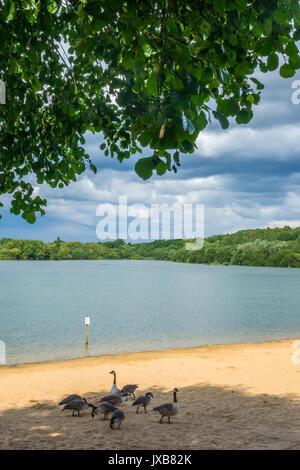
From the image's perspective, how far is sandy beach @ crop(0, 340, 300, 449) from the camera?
7.89m

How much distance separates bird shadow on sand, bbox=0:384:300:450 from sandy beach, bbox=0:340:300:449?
0.06 feet

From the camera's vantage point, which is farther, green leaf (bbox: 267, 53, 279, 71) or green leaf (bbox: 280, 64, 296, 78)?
green leaf (bbox: 267, 53, 279, 71)

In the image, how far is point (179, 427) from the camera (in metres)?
8.77

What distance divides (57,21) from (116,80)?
304 centimetres

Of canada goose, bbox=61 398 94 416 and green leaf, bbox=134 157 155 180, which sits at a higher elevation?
green leaf, bbox=134 157 155 180

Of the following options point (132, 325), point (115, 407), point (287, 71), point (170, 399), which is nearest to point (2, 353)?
point (132, 325)

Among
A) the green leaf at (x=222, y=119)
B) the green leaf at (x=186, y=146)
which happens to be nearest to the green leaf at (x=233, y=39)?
the green leaf at (x=222, y=119)

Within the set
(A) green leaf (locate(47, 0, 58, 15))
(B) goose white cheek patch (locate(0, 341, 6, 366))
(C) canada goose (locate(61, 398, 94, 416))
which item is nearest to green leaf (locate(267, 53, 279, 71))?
(A) green leaf (locate(47, 0, 58, 15))

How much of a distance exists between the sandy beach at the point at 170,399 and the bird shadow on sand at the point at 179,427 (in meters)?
0.02

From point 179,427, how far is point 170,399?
2581mm

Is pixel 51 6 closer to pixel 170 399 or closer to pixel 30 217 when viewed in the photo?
pixel 30 217

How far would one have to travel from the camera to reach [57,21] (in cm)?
643

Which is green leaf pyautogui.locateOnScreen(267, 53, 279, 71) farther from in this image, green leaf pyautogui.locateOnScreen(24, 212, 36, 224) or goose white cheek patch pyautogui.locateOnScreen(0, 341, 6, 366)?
goose white cheek patch pyautogui.locateOnScreen(0, 341, 6, 366)
